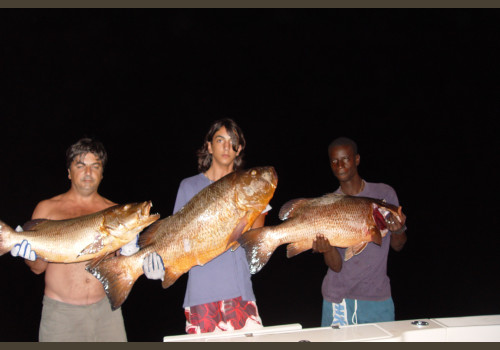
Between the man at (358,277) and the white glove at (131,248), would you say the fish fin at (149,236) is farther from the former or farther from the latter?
the man at (358,277)

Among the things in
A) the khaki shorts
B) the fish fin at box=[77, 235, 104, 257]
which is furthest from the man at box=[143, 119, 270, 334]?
the khaki shorts

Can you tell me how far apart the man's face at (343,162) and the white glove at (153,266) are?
156cm

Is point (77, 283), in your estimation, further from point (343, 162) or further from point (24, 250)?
point (343, 162)

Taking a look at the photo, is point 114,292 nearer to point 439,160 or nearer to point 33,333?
point 33,333

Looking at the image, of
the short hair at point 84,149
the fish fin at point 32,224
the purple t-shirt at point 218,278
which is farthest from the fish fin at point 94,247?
the short hair at point 84,149

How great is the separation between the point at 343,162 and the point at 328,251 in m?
0.74

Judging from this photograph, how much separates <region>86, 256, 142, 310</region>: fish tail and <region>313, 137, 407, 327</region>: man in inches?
53.1

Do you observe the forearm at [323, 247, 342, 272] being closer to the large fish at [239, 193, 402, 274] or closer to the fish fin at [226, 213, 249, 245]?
the large fish at [239, 193, 402, 274]

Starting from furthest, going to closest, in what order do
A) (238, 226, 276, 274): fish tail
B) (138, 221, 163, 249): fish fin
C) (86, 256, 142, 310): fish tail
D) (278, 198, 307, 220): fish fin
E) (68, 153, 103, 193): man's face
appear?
(278, 198, 307, 220): fish fin → (68, 153, 103, 193): man's face → (238, 226, 276, 274): fish tail → (138, 221, 163, 249): fish fin → (86, 256, 142, 310): fish tail

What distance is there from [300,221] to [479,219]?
12.9 m

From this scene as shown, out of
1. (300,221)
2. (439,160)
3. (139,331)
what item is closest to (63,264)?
(300,221)

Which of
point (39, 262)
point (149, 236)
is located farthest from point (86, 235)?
point (39, 262)

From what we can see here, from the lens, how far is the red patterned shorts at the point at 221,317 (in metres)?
2.47

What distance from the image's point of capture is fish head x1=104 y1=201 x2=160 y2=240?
234 cm
